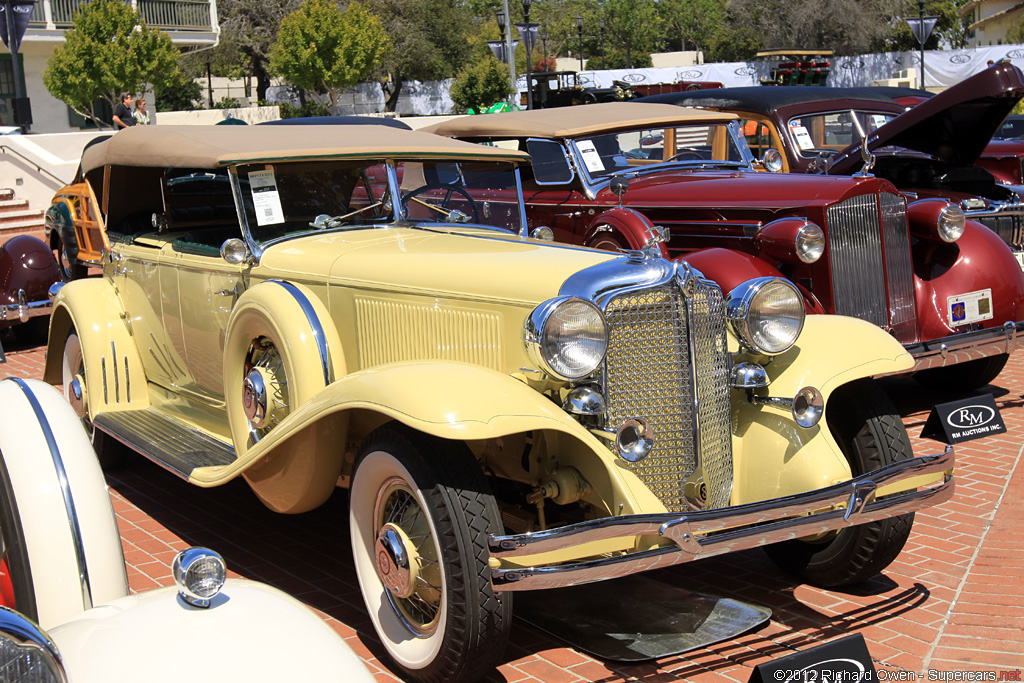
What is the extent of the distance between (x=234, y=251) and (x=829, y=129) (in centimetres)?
618

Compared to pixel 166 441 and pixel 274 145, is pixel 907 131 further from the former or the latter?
pixel 166 441

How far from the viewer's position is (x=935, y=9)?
51031 mm

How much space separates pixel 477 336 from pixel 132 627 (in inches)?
70.4

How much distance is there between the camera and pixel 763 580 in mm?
3938

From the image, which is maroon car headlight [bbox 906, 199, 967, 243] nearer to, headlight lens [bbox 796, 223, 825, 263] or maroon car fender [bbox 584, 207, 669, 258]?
headlight lens [bbox 796, 223, 825, 263]

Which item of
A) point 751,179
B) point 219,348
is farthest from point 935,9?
point 219,348

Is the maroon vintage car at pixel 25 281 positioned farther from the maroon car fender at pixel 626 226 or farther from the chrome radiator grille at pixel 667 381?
the chrome radiator grille at pixel 667 381

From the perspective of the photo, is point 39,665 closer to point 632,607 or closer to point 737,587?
point 632,607

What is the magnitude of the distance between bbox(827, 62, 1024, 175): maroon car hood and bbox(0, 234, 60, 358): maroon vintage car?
6.73m

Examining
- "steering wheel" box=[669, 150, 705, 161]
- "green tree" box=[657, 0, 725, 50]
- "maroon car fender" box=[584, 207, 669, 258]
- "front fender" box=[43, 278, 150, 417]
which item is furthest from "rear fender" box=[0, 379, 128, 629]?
"green tree" box=[657, 0, 725, 50]

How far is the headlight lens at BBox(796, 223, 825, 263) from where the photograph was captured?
18.1ft

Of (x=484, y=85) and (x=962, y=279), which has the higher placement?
Result: (x=484, y=85)

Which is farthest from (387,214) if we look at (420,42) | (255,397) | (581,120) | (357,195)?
(420,42)

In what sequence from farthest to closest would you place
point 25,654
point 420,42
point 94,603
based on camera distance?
point 420,42, point 94,603, point 25,654
